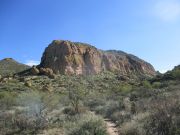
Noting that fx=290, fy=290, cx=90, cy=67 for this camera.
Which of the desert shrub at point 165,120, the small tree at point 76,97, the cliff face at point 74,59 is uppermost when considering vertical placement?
the cliff face at point 74,59

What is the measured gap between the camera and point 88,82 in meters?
69.6

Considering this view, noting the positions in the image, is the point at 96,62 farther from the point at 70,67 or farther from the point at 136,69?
the point at 136,69

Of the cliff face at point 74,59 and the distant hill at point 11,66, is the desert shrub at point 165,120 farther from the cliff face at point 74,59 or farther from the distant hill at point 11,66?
the distant hill at point 11,66

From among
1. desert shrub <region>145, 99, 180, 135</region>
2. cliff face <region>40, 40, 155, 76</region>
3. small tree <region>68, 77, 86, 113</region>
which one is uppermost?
cliff face <region>40, 40, 155, 76</region>

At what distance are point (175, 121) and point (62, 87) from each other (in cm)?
4744

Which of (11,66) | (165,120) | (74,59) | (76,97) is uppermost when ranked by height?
(11,66)

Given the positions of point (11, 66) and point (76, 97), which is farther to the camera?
point (11, 66)

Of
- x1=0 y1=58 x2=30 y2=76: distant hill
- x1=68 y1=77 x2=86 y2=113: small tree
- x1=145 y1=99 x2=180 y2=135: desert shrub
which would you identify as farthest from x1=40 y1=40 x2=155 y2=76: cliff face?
x1=145 y1=99 x2=180 y2=135: desert shrub

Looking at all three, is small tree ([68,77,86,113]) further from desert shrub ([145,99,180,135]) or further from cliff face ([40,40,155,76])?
cliff face ([40,40,155,76])

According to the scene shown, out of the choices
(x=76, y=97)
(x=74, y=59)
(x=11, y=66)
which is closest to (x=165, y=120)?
(x=76, y=97)

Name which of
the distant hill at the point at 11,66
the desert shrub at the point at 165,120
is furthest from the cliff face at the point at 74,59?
the desert shrub at the point at 165,120

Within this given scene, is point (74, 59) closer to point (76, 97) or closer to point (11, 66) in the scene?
point (11, 66)

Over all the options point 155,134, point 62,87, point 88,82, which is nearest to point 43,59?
point 88,82

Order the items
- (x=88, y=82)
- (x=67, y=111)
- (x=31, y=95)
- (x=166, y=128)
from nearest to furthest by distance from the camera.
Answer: (x=166, y=128)
(x=31, y=95)
(x=67, y=111)
(x=88, y=82)
